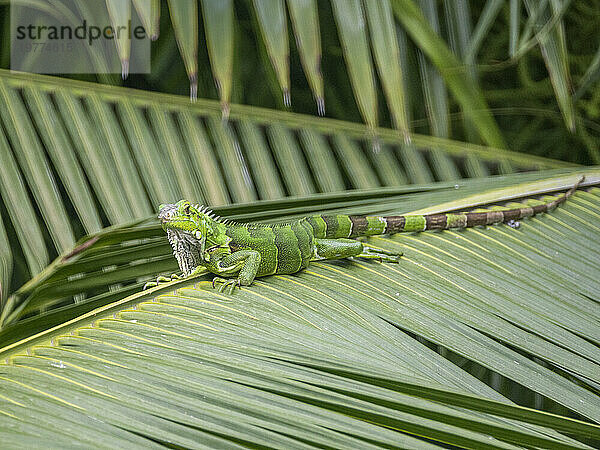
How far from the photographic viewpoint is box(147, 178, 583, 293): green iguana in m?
1.91

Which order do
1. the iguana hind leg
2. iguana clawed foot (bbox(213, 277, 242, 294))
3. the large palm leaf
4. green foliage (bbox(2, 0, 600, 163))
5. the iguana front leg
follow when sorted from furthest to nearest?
green foliage (bbox(2, 0, 600, 163)) < the iguana hind leg < the iguana front leg < iguana clawed foot (bbox(213, 277, 242, 294)) < the large palm leaf

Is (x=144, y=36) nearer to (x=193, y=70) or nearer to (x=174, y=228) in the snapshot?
(x=193, y=70)

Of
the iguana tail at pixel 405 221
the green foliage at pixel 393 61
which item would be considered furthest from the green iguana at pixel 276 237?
the green foliage at pixel 393 61

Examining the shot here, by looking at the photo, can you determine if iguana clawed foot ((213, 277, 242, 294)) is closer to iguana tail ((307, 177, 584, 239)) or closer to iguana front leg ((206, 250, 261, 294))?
iguana front leg ((206, 250, 261, 294))

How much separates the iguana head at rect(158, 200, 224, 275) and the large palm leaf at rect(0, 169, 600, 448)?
74mm

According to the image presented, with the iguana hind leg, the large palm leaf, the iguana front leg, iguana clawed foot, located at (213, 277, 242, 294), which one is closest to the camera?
the large palm leaf

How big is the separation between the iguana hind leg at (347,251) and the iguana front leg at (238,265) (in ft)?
0.83

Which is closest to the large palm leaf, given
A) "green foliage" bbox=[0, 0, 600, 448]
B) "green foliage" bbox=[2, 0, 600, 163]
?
"green foliage" bbox=[0, 0, 600, 448]

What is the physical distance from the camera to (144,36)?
3201 millimetres

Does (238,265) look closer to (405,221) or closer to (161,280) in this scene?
(161,280)

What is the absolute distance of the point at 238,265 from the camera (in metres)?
1.90

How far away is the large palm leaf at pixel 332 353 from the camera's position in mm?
1003

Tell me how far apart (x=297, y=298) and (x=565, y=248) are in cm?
102

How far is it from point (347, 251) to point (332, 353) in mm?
823
